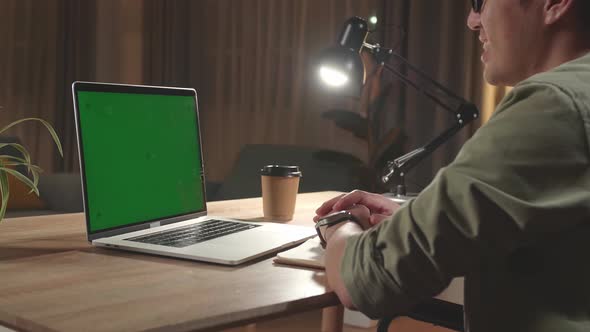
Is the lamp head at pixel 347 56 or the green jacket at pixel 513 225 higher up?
the lamp head at pixel 347 56

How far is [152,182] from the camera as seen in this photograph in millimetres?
1312

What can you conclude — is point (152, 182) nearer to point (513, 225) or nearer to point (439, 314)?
point (439, 314)

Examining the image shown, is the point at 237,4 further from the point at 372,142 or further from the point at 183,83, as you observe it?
the point at 372,142

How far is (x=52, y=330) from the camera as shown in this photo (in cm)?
68

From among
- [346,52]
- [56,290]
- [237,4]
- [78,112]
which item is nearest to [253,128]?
[237,4]

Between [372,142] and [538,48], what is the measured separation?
233 centimetres

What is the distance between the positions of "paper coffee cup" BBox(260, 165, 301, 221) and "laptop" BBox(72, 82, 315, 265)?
0.13 metres

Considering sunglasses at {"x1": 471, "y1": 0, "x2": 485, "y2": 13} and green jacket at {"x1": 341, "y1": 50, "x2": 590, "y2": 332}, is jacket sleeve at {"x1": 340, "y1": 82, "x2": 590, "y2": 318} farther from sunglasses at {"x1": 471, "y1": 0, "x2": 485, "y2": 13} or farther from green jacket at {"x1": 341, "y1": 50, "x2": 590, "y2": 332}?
sunglasses at {"x1": 471, "y1": 0, "x2": 485, "y2": 13}

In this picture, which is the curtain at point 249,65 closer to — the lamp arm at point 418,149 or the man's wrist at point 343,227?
the lamp arm at point 418,149

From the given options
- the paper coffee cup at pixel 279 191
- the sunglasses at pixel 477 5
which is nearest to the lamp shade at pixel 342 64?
the paper coffee cup at pixel 279 191

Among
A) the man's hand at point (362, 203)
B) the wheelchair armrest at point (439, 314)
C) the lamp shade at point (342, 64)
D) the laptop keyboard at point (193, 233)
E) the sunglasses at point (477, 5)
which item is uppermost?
the sunglasses at point (477, 5)

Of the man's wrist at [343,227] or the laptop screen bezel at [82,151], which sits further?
the laptop screen bezel at [82,151]

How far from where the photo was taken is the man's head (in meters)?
0.80

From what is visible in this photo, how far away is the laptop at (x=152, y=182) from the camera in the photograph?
114cm
